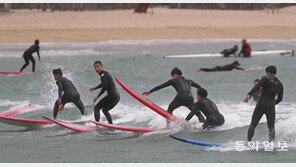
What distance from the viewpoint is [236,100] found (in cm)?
1939

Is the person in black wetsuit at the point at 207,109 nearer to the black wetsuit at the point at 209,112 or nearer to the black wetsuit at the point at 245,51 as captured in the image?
the black wetsuit at the point at 209,112

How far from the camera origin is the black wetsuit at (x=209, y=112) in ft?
41.9

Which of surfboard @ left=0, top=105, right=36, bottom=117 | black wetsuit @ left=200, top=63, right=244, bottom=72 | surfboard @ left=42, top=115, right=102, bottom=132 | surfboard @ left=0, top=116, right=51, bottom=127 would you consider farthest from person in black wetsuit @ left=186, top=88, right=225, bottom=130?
black wetsuit @ left=200, top=63, right=244, bottom=72

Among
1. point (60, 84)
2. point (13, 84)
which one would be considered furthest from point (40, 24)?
point (60, 84)

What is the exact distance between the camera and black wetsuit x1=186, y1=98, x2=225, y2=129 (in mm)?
Answer: 12773

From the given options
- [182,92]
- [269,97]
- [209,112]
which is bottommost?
[209,112]

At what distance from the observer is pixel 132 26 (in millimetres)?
42125

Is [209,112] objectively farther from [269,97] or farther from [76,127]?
[76,127]

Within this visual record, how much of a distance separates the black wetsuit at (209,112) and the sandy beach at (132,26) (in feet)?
79.2

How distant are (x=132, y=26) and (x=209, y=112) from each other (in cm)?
2969

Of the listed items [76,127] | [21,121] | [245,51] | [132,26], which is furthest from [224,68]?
[132,26]

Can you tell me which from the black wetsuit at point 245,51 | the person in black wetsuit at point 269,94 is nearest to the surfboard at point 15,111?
the person in black wetsuit at point 269,94

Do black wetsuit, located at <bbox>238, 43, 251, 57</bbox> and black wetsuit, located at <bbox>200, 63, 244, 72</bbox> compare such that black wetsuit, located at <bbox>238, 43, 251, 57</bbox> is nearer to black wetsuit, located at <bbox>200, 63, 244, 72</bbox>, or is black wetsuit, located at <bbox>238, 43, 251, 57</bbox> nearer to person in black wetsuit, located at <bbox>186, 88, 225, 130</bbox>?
black wetsuit, located at <bbox>200, 63, 244, 72</bbox>
